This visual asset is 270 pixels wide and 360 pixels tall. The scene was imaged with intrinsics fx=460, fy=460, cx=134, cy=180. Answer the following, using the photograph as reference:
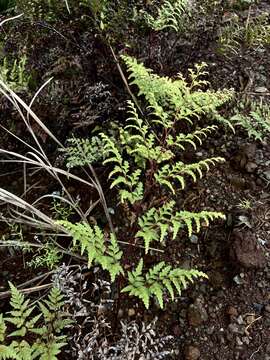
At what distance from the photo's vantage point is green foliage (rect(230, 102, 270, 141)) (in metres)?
2.54

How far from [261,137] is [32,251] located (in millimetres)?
1422

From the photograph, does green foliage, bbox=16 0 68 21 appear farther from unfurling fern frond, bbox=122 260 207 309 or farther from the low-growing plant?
unfurling fern frond, bbox=122 260 207 309

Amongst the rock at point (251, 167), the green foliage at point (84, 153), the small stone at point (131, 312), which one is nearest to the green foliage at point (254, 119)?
the rock at point (251, 167)

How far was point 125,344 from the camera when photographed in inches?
73.2

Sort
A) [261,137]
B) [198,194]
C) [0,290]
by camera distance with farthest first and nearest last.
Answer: [261,137]
[198,194]
[0,290]

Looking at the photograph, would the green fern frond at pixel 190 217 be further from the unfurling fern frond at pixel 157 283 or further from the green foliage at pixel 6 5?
the green foliage at pixel 6 5

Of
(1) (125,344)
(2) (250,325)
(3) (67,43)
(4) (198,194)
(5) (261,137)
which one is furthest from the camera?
(3) (67,43)

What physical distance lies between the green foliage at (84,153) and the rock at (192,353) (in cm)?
102

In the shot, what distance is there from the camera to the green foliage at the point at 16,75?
2688mm

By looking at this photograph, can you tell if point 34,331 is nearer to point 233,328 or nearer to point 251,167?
point 233,328

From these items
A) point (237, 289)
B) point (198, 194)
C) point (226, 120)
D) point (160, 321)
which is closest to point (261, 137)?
point (226, 120)

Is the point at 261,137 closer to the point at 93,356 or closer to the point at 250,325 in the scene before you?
the point at 250,325

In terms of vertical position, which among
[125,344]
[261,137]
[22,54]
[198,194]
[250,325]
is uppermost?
[22,54]

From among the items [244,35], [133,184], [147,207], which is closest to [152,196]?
[147,207]
